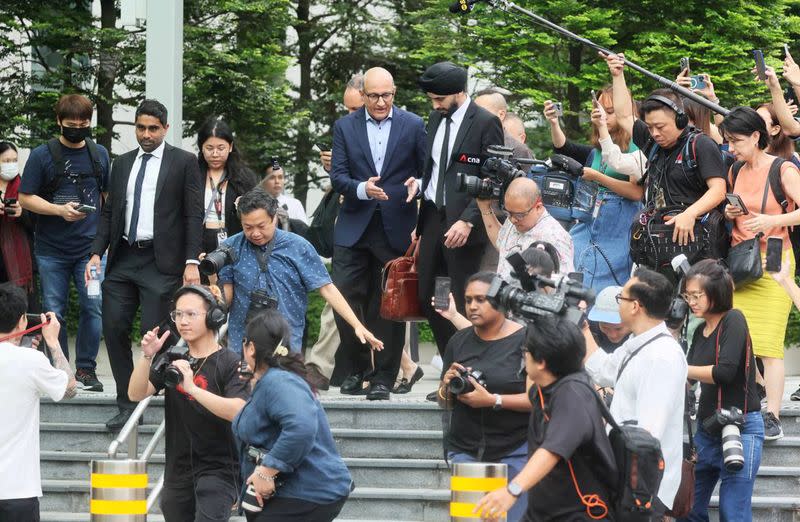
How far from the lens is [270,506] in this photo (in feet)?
21.9

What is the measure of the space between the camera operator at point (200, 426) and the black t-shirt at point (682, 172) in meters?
2.86

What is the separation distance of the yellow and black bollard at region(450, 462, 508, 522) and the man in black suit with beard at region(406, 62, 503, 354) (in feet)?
10.3

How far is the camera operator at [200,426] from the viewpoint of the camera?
751 centimetres

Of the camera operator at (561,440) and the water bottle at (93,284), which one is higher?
the camera operator at (561,440)

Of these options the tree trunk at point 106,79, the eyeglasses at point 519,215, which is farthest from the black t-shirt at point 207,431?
the tree trunk at point 106,79

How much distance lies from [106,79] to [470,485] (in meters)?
13.0

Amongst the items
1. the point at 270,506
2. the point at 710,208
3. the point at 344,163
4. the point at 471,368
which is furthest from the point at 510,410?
the point at 344,163

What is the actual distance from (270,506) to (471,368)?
1.26 m

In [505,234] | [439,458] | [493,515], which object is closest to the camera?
[493,515]

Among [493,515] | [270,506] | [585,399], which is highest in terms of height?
[585,399]

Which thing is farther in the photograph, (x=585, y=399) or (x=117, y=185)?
(x=117, y=185)

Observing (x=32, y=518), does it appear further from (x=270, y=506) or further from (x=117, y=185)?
(x=117, y=185)

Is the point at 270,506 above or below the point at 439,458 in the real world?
above

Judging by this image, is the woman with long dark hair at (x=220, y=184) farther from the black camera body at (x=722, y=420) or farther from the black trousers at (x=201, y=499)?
the black camera body at (x=722, y=420)
